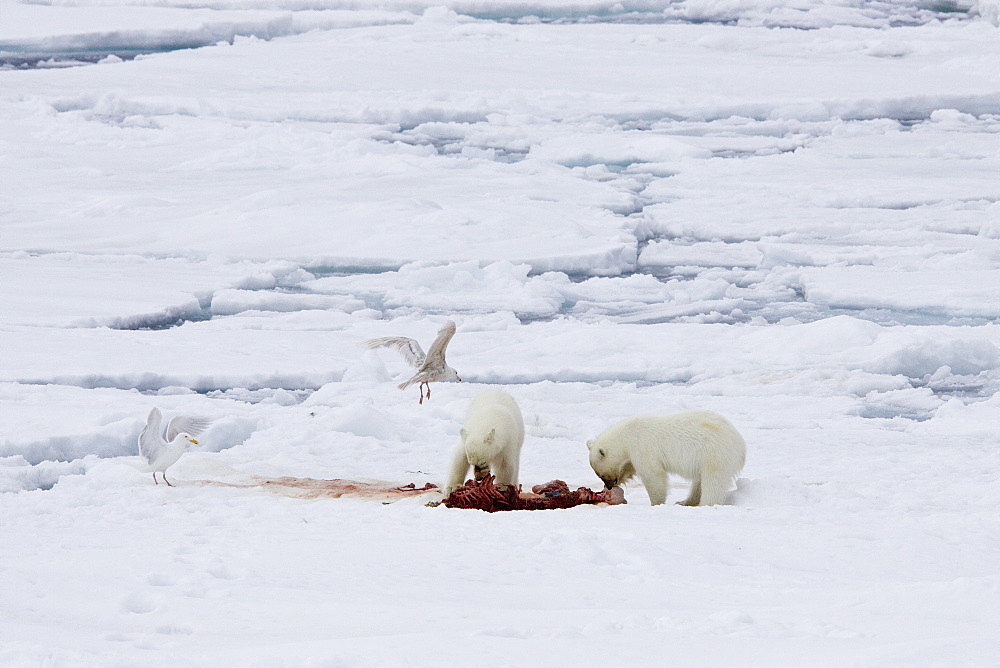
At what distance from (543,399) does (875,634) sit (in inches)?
210

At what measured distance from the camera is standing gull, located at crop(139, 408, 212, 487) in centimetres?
526

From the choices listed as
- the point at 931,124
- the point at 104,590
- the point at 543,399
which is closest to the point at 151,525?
the point at 104,590

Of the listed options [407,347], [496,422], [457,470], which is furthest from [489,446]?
[407,347]

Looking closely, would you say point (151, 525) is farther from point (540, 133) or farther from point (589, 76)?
point (589, 76)

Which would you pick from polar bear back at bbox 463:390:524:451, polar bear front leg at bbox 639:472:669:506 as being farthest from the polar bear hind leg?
polar bear back at bbox 463:390:524:451

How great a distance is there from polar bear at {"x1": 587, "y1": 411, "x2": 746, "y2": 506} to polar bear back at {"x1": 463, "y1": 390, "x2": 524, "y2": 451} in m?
0.43

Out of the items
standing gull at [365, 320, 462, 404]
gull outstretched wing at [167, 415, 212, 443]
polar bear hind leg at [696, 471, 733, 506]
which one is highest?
standing gull at [365, 320, 462, 404]

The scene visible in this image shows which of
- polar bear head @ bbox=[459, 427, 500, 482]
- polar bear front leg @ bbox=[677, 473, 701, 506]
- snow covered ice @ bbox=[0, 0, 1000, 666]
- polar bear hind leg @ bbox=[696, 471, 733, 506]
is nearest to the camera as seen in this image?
snow covered ice @ bbox=[0, 0, 1000, 666]

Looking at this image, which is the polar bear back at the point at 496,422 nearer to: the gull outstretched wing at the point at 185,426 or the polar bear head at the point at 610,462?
the polar bear head at the point at 610,462

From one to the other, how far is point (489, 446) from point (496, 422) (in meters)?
0.14

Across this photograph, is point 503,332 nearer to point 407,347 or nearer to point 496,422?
point 407,347

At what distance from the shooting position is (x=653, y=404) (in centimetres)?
766

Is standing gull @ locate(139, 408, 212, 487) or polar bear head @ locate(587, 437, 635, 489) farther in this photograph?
polar bear head @ locate(587, 437, 635, 489)

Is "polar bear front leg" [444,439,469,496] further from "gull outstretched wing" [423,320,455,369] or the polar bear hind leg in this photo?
the polar bear hind leg
